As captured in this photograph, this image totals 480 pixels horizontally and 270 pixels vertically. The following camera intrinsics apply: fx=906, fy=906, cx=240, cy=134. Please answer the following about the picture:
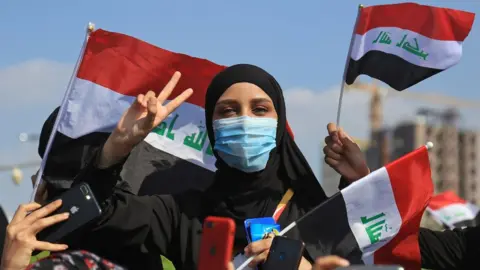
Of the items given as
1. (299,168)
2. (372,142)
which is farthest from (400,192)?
(372,142)

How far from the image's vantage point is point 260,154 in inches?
151

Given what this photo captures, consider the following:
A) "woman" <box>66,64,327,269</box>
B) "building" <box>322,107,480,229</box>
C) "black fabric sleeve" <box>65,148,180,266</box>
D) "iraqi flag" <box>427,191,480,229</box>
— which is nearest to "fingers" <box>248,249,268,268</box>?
"woman" <box>66,64,327,269</box>

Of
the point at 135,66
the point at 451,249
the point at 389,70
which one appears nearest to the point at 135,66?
the point at 135,66

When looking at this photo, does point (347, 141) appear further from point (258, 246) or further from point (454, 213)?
point (454, 213)

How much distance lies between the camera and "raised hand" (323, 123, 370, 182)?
3992 millimetres

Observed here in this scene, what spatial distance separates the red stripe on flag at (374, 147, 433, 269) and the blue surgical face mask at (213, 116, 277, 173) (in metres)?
0.54

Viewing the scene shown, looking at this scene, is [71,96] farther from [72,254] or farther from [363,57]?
[72,254]

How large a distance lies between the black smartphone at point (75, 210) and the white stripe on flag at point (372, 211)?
3.31ft

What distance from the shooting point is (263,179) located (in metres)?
3.92

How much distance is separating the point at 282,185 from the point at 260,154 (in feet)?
0.81

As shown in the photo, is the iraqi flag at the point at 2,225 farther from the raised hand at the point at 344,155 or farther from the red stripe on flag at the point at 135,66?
the raised hand at the point at 344,155

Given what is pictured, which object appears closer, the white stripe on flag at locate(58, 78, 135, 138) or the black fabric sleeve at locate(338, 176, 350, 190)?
the black fabric sleeve at locate(338, 176, 350, 190)

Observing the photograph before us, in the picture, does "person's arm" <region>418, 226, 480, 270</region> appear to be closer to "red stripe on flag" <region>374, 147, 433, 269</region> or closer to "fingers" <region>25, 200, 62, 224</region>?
"red stripe on flag" <region>374, 147, 433, 269</region>

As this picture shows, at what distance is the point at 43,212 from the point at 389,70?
2476 millimetres
